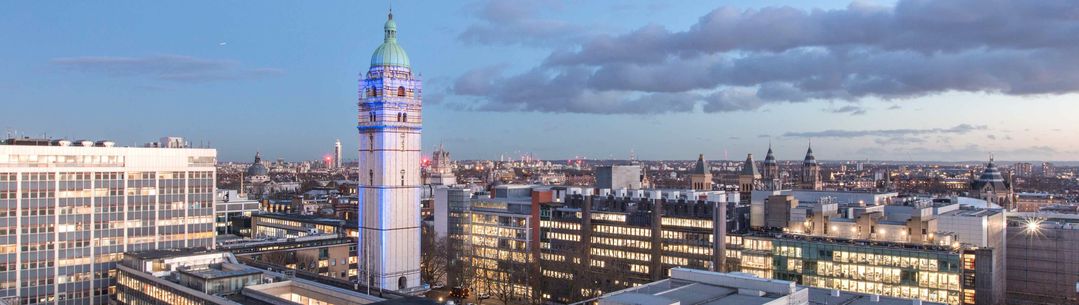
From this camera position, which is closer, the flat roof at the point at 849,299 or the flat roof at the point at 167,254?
the flat roof at the point at 849,299

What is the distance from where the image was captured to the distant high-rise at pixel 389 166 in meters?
114

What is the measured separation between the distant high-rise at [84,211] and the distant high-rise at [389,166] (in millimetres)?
22030

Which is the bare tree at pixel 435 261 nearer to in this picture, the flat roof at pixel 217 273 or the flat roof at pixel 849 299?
the flat roof at pixel 217 273

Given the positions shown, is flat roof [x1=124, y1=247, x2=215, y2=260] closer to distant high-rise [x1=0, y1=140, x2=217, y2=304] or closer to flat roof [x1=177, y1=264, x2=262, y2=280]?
flat roof [x1=177, y1=264, x2=262, y2=280]

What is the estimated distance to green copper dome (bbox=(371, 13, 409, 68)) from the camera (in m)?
116

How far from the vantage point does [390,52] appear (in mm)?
116250

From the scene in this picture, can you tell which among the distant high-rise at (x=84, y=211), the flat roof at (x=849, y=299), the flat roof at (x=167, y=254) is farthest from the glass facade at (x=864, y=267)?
the distant high-rise at (x=84, y=211)

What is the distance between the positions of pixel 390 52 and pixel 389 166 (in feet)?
53.0

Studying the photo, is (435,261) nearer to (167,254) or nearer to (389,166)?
(389,166)

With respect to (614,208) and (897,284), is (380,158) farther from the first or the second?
(897,284)

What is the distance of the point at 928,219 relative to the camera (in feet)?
391

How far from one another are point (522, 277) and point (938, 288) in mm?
71343

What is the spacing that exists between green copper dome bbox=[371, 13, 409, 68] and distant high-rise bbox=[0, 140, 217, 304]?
26.8 metres

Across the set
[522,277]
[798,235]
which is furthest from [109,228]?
[798,235]
